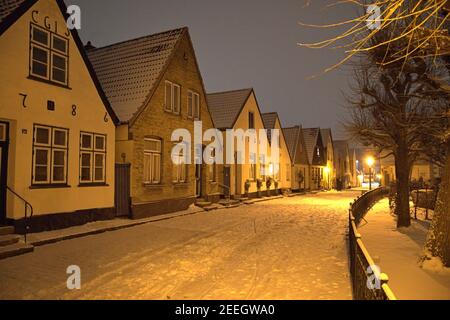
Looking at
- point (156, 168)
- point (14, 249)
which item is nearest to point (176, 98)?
point (156, 168)

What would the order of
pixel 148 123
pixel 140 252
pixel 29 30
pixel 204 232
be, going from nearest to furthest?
pixel 140 252
pixel 29 30
pixel 204 232
pixel 148 123

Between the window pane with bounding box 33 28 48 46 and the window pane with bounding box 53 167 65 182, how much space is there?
4.00 meters

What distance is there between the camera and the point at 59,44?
466 inches

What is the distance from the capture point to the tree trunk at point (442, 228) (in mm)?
7707

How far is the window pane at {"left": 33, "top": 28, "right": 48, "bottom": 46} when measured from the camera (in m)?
11.0

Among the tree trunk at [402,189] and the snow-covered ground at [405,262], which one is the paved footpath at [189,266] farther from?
the tree trunk at [402,189]

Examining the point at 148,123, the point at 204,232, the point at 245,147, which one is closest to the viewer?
the point at 204,232

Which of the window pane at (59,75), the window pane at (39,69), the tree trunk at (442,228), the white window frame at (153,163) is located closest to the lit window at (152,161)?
the white window frame at (153,163)

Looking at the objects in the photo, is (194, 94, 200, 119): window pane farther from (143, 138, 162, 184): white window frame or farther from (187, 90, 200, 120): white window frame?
(143, 138, 162, 184): white window frame

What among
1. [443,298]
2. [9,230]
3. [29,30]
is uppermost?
[29,30]
